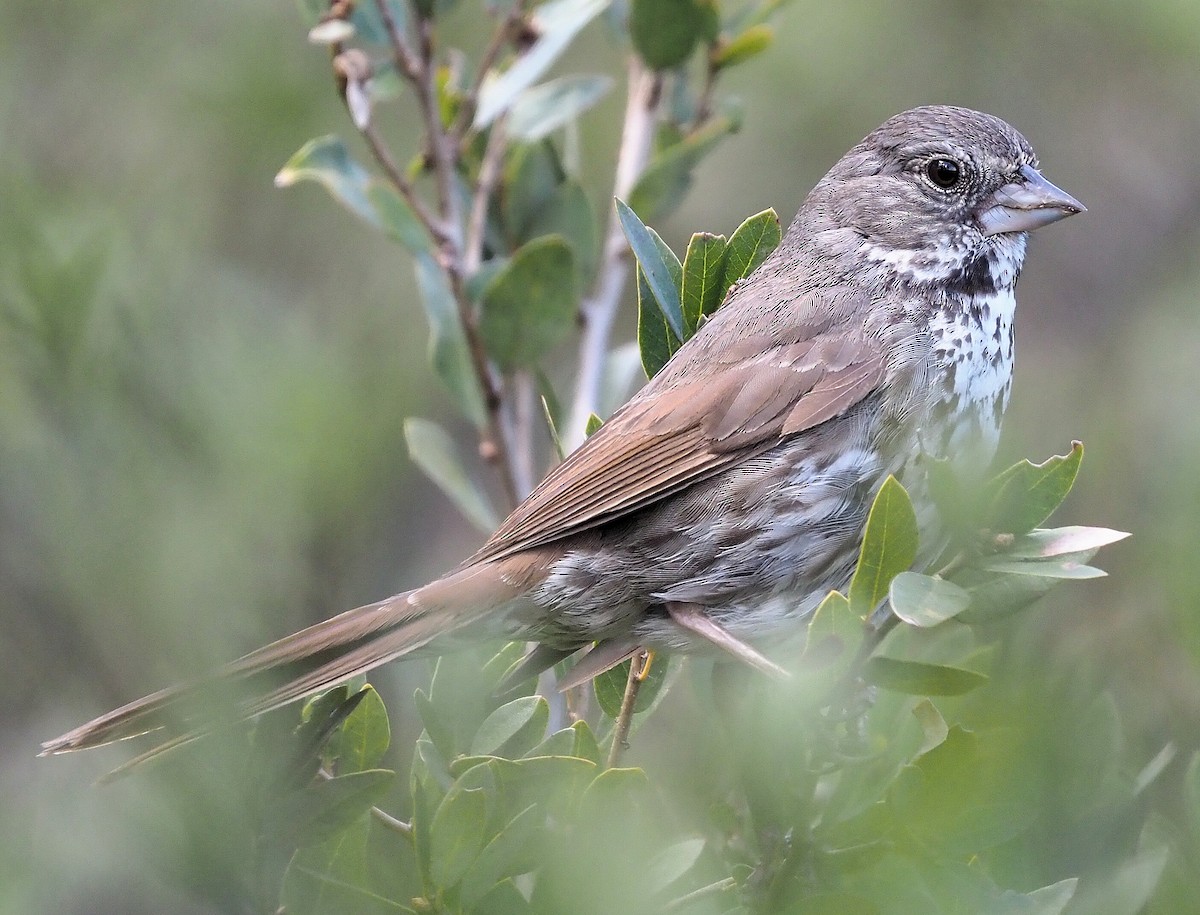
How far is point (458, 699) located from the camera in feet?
7.97

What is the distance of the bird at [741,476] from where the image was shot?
10.5ft

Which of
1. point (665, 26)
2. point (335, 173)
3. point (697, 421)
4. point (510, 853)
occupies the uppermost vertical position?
point (665, 26)

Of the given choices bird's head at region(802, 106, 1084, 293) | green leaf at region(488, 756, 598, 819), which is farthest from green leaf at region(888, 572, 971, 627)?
bird's head at region(802, 106, 1084, 293)

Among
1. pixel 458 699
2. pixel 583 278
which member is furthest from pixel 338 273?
pixel 458 699

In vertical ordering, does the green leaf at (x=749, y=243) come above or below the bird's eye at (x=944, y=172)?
above

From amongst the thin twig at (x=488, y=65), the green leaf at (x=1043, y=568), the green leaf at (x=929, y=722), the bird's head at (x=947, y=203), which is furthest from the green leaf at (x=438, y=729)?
the bird's head at (x=947, y=203)

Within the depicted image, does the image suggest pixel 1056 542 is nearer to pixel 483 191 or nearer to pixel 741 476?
pixel 741 476

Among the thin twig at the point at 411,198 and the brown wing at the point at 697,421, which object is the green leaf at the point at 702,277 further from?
the thin twig at the point at 411,198

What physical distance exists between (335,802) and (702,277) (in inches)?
57.0

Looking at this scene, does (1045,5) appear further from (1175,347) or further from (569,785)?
(569,785)

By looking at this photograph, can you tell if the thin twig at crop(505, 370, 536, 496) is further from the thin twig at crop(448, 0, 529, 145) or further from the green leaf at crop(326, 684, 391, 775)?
the green leaf at crop(326, 684, 391, 775)

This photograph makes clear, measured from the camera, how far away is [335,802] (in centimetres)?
211

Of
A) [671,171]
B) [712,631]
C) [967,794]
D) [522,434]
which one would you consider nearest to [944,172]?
[671,171]

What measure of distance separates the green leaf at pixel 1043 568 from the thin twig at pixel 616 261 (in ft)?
5.26
